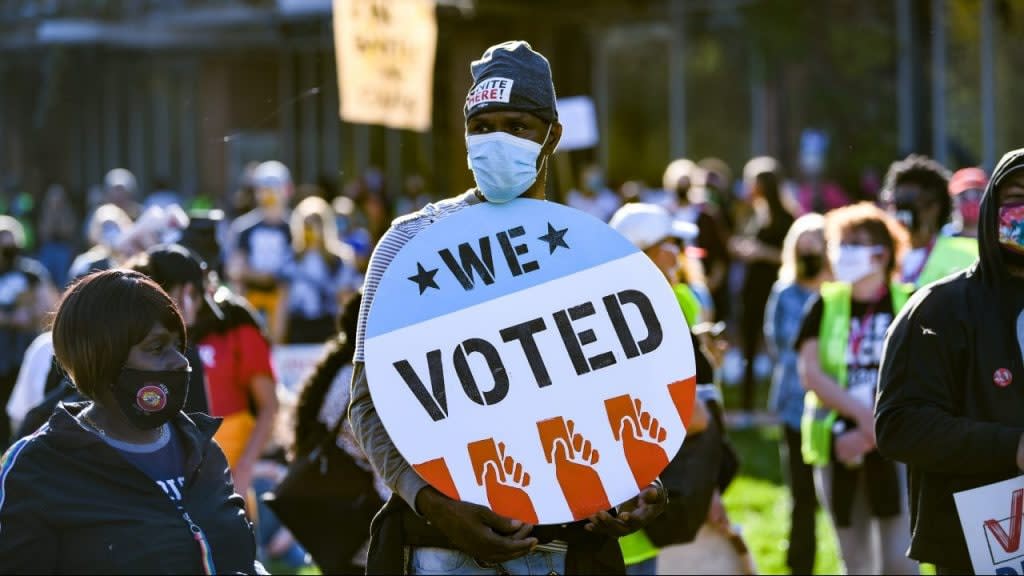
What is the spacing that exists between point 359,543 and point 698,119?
58.3 feet

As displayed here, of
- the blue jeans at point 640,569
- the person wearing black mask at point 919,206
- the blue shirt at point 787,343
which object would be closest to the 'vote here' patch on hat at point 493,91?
the blue jeans at point 640,569

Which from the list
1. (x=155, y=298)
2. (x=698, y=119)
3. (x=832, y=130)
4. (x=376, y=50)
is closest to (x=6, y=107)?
(x=698, y=119)

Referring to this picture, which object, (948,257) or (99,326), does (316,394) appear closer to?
(948,257)

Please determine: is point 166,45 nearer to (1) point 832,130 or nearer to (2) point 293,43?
(2) point 293,43

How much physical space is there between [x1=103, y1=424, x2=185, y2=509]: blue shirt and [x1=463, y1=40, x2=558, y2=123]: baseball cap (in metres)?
1.09

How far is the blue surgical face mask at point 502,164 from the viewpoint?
3.74m

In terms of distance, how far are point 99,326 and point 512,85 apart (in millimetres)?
1143

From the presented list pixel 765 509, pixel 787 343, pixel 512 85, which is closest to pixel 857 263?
pixel 787 343

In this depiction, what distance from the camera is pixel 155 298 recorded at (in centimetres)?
336

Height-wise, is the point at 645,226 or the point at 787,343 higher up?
the point at 645,226

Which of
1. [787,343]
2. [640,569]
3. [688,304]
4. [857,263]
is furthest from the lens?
[787,343]

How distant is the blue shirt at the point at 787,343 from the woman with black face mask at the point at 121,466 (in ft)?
16.9

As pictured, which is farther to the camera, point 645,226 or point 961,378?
point 645,226

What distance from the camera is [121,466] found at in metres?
3.18
